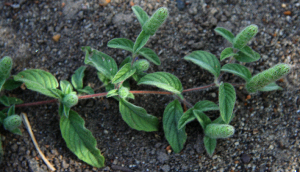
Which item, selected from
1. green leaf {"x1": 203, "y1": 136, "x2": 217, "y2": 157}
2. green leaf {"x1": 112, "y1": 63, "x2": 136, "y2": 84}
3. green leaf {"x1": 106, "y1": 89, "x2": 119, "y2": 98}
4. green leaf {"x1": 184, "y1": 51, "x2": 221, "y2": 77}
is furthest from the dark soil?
green leaf {"x1": 112, "y1": 63, "x2": 136, "y2": 84}

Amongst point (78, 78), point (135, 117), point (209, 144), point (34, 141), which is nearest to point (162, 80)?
point (135, 117)

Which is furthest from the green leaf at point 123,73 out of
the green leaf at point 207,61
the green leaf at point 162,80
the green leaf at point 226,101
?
the green leaf at point 226,101

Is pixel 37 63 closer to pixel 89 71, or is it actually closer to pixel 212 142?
pixel 89 71

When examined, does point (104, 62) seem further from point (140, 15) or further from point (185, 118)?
point (185, 118)

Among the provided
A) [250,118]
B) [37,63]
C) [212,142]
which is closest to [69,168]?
[37,63]

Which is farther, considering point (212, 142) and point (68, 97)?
point (212, 142)

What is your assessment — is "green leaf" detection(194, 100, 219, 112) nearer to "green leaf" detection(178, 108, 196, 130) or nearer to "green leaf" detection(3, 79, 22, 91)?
"green leaf" detection(178, 108, 196, 130)
